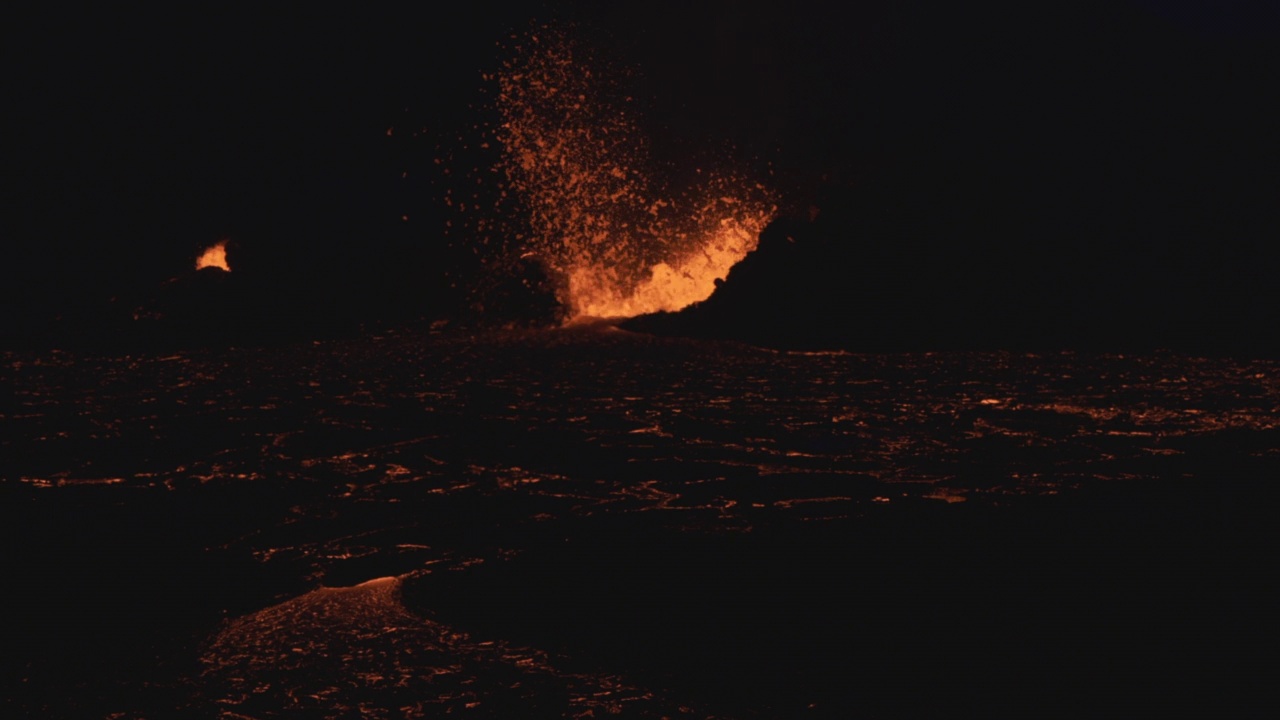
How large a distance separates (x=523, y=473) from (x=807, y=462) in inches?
76.9

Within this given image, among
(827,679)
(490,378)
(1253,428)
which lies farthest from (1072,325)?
(827,679)

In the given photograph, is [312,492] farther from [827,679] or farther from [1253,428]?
[1253,428]

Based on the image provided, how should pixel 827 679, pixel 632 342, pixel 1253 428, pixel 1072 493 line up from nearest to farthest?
pixel 827 679, pixel 1072 493, pixel 1253 428, pixel 632 342

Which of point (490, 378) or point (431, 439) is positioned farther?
point (490, 378)

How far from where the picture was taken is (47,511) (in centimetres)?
618

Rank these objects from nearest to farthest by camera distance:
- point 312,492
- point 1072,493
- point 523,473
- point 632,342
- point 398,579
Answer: point 398,579, point 1072,493, point 312,492, point 523,473, point 632,342

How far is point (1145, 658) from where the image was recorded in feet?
11.7

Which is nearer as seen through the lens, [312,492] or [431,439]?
[312,492]

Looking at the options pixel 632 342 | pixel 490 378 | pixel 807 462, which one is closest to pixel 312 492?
pixel 807 462

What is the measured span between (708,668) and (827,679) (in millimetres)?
402

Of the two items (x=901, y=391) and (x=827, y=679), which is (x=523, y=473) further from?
(x=901, y=391)

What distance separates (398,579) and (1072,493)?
3.90 m

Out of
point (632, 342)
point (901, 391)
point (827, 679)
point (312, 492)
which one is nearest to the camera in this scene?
point (827, 679)

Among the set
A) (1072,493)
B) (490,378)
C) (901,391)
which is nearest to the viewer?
(1072,493)
